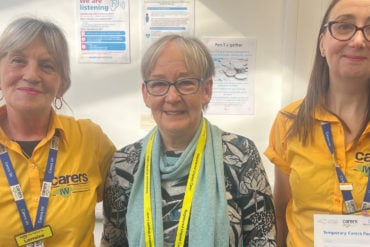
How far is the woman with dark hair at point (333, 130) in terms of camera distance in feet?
4.47

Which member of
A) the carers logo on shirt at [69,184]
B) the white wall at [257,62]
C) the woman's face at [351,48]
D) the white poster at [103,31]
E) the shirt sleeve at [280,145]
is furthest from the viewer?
the white poster at [103,31]

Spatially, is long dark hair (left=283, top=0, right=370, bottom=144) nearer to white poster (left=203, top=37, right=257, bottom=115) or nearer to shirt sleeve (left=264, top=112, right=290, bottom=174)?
shirt sleeve (left=264, top=112, right=290, bottom=174)

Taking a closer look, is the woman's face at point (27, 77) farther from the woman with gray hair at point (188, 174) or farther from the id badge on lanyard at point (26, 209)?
the woman with gray hair at point (188, 174)

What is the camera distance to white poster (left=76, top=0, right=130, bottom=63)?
263cm

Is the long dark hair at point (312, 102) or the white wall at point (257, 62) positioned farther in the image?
the white wall at point (257, 62)

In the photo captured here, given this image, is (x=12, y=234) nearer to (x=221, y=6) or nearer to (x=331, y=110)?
(x=331, y=110)

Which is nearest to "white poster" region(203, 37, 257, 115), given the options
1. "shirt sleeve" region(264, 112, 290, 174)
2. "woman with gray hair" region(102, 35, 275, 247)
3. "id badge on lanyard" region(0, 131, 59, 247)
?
"shirt sleeve" region(264, 112, 290, 174)

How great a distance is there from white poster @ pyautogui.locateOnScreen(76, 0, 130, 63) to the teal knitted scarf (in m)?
1.31

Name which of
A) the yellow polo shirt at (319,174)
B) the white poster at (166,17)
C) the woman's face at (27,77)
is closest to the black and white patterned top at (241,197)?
the yellow polo shirt at (319,174)

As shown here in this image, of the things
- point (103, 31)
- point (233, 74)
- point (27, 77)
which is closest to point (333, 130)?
point (27, 77)

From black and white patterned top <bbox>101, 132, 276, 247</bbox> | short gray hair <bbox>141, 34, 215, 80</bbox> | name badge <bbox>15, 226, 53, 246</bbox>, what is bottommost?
name badge <bbox>15, 226, 53, 246</bbox>

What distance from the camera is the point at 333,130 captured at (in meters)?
1.47

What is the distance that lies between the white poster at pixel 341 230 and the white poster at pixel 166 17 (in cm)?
155

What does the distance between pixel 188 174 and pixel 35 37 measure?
2.45 ft
